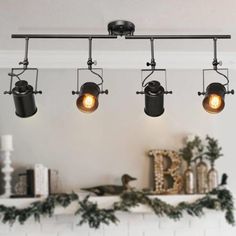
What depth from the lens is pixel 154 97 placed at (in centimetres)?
269

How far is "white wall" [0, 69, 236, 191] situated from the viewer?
11.8ft

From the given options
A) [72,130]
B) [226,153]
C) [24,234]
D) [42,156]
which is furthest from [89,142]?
[226,153]

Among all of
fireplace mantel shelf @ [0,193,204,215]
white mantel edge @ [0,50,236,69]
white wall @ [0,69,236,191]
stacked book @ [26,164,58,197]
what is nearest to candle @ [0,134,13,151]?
white wall @ [0,69,236,191]

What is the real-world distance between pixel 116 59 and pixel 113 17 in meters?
0.83

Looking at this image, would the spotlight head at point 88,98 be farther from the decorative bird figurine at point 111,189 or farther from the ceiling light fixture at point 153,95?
the decorative bird figurine at point 111,189

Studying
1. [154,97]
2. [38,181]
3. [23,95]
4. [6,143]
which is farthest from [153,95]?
[6,143]

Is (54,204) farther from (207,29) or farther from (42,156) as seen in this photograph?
(207,29)

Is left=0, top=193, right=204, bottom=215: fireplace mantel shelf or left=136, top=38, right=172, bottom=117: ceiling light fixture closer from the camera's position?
left=136, top=38, right=172, bottom=117: ceiling light fixture

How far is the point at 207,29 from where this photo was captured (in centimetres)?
306

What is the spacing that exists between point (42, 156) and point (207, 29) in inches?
63.6

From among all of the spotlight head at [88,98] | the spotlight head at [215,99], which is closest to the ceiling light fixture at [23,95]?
the spotlight head at [88,98]

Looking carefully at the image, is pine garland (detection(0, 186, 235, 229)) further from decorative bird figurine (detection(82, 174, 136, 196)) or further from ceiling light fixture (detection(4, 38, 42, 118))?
ceiling light fixture (detection(4, 38, 42, 118))

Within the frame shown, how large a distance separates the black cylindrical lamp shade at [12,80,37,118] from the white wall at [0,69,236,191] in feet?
3.00

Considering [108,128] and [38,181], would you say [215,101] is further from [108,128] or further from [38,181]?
[38,181]
